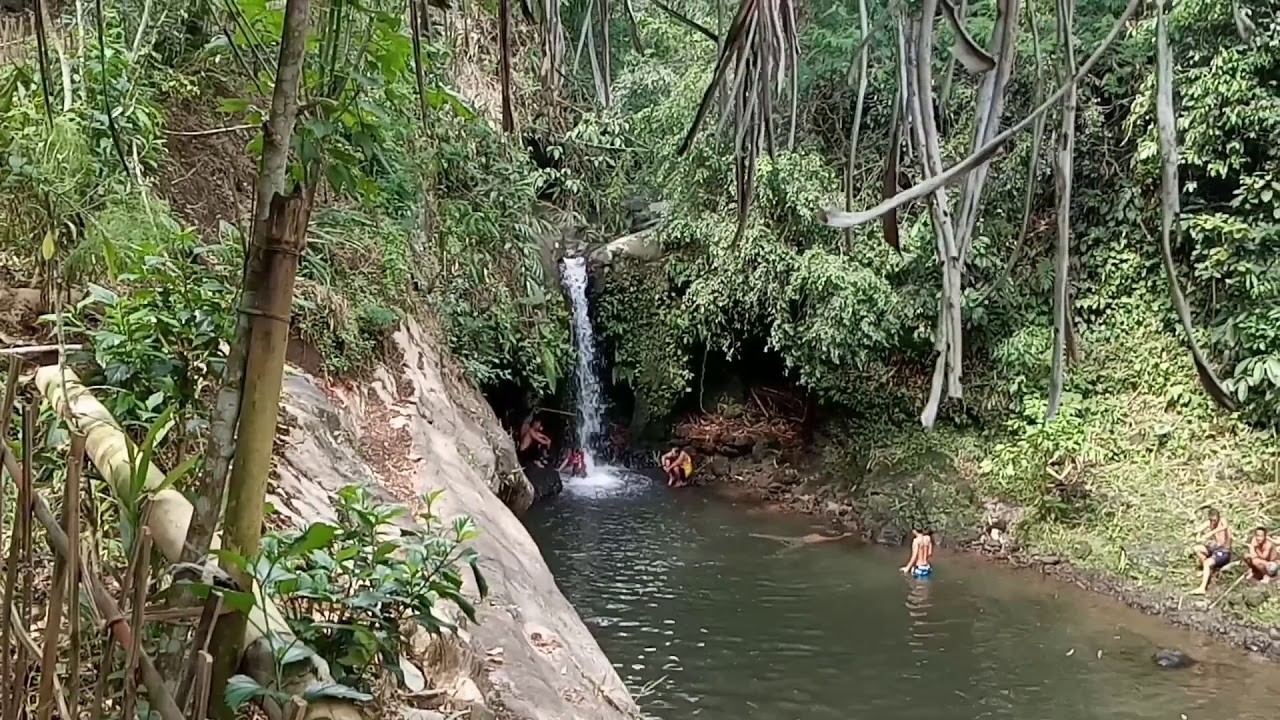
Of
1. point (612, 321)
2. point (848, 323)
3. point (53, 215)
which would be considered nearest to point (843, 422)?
point (848, 323)

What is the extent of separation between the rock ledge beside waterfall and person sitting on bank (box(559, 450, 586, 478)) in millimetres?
6365

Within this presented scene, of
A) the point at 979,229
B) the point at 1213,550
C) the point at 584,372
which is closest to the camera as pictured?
the point at 1213,550

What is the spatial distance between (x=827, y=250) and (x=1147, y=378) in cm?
322

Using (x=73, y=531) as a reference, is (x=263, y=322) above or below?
above

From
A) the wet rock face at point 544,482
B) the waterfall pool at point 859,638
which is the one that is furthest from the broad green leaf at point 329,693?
the wet rock face at point 544,482

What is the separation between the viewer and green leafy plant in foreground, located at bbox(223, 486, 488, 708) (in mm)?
1398

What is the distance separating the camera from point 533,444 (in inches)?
449

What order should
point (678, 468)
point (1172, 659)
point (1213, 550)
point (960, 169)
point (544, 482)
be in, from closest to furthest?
1. point (960, 169)
2. point (1172, 659)
3. point (1213, 550)
4. point (544, 482)
5. point (678, 468)

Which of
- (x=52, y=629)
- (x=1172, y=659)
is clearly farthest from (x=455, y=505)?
(x=1172, y=659)

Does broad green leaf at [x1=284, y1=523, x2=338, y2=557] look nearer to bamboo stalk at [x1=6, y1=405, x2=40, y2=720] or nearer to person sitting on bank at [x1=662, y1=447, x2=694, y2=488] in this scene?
bamboo stalk at [x1=6, y1=405, x2=40, y2=720]

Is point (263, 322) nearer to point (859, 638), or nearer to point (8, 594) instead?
point (8, 594)

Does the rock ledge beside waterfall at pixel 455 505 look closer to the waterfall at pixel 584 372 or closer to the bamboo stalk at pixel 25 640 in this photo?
the bamboo stalk at pixel 25 640

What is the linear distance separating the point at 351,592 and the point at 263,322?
0.70 metres

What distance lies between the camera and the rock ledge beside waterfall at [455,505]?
257 centimetres
